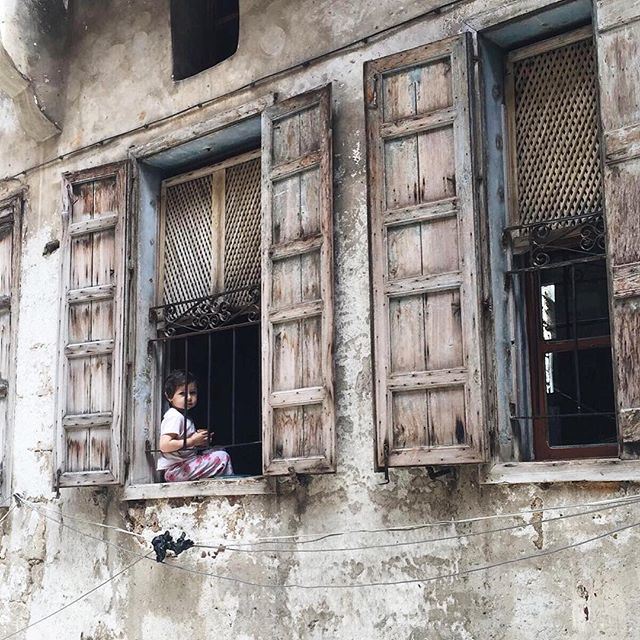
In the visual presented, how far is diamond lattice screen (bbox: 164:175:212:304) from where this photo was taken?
22.5 ft

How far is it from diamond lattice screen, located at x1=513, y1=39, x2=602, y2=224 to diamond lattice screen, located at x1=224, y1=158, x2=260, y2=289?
1.78 m

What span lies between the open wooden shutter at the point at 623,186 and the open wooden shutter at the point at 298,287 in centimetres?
149

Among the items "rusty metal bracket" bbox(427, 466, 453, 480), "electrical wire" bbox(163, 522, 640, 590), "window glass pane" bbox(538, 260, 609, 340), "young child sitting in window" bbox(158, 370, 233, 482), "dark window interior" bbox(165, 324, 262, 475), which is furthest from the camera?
"dark window interior" bbox(165, 324, 262, 475)

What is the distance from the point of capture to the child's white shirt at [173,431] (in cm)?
649

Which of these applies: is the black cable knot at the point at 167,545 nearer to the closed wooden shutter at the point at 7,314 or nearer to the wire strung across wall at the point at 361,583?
the wire strung across wall at the point at 361,583

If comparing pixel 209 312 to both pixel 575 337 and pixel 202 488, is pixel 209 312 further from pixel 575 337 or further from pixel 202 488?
pixel 575 337

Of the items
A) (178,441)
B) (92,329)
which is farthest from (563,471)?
(92,329)

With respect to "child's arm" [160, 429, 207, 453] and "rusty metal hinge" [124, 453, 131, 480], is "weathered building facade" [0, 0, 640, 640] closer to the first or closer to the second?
"rusty metal hinge" [124, 453, 131, 480]

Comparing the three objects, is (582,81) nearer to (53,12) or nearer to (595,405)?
(595,405)

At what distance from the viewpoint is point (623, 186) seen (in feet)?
15.6

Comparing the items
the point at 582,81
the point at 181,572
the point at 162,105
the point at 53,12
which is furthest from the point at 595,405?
the point at 53,12

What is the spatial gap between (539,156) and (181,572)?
117 inches

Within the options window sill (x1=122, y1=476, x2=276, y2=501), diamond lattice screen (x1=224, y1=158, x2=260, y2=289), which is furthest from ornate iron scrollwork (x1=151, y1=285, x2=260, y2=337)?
window sill (x1=122, y1=476, x2=276, y2=501)

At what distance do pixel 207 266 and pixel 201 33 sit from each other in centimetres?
162
